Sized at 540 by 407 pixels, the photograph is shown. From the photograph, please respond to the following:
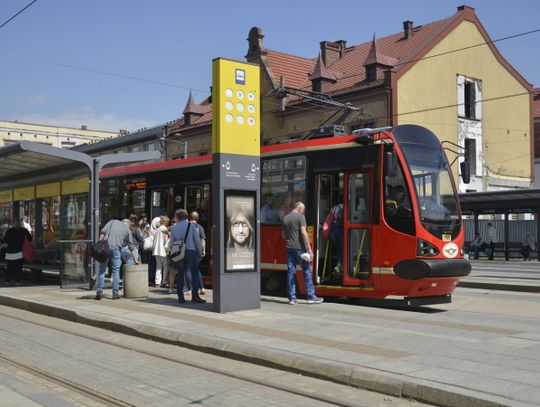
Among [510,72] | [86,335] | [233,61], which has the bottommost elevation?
[86,335]

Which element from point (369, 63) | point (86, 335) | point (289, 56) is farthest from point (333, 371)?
point (289, 56)

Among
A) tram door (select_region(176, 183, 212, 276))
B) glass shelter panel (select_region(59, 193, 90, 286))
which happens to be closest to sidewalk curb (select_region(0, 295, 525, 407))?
glass shelter panel (select_region(59, 193, 90, 286))

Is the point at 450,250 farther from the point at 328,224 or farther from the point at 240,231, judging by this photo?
the point at 240,231

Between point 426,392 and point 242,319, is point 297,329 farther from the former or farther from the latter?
point 426,392

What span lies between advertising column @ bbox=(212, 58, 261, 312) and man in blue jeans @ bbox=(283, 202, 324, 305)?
33.7 inches

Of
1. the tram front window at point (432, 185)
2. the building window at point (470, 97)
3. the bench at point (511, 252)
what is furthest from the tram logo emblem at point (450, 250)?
the building window at point (470, 97)

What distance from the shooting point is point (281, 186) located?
14055mm

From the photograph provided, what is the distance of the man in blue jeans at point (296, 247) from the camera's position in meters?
12.1

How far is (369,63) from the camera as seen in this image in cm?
3616

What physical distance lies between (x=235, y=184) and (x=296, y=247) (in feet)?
6.10

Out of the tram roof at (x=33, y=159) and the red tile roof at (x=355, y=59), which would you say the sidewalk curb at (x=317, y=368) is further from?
the red tile roof at (x=355, y=59)

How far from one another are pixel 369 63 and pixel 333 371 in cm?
3118

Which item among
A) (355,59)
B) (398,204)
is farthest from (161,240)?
(355,59)

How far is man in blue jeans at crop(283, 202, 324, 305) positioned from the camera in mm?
12062
